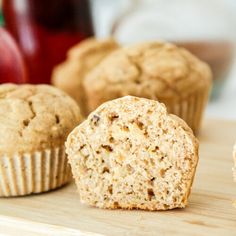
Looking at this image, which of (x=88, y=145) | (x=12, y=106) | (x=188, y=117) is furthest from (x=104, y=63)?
(x=88, y=145)

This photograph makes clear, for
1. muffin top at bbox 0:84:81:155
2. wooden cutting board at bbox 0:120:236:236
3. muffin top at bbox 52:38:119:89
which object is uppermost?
muffin top at bbox 0:84:81:155

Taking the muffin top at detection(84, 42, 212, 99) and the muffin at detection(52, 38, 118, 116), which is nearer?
the muffin top at detection(84, 42, 212, 99)

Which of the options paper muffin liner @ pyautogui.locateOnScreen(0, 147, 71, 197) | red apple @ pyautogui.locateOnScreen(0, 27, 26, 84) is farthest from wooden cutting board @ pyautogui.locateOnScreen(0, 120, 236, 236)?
red apple @ pyautogui.locateOnScreen(0, 27, 26, 84)

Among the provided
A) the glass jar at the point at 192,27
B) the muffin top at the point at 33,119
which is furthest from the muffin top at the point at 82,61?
the muffin top at the point at 33,119

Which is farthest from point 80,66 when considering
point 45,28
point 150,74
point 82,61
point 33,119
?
point 33,119

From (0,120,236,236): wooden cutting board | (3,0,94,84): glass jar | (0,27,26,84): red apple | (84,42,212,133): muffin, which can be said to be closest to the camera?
(0,120,236,236): wooden cutting board

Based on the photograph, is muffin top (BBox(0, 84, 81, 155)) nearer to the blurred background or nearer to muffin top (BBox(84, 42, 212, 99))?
muffin top (BBox(84, 42, 212, 99))

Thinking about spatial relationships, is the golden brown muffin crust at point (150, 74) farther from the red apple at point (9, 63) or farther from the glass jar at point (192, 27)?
the glass jar at point (192, 27)
